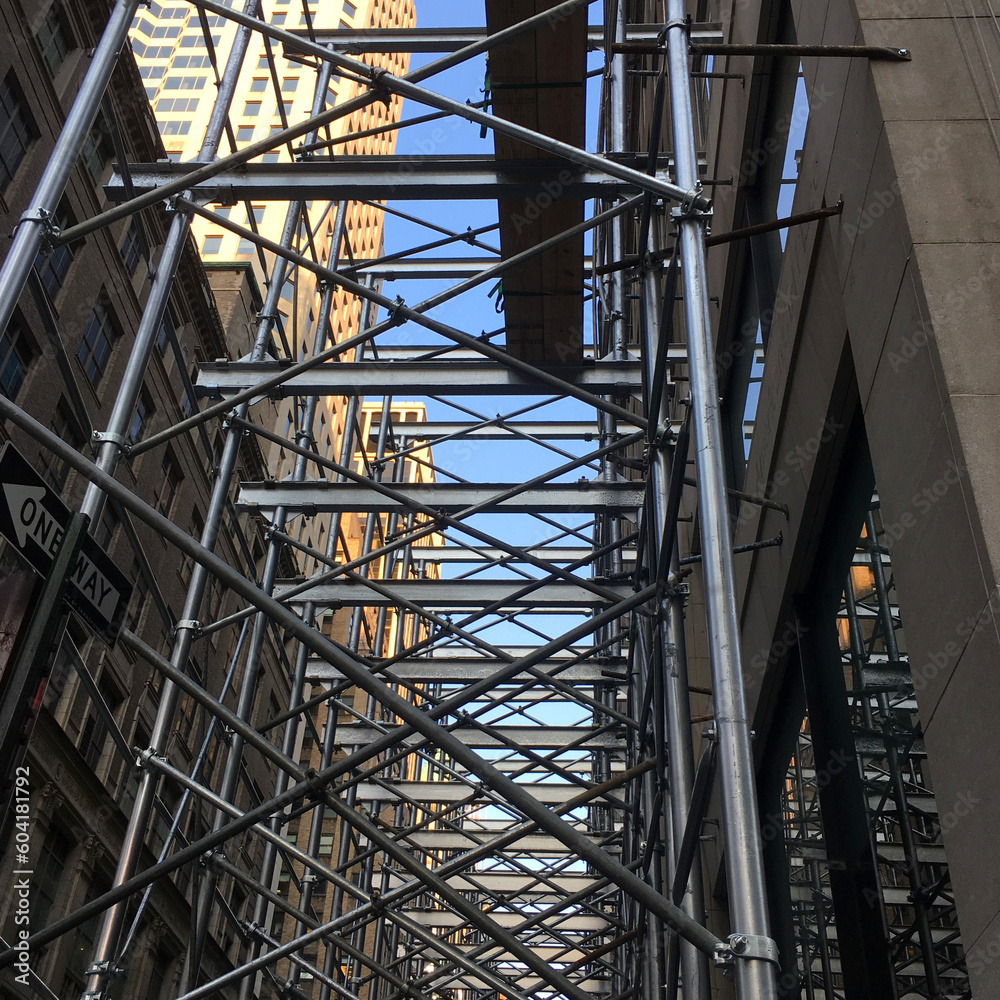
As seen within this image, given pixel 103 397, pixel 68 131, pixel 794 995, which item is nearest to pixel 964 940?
pixel 794 995

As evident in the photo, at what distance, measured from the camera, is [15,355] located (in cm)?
2320

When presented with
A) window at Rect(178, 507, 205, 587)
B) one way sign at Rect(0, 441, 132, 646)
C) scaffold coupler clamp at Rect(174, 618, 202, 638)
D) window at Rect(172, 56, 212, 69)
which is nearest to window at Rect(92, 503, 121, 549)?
window at Rect(178, 507, 205, 587)

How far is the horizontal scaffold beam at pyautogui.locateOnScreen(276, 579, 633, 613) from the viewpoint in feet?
42.2

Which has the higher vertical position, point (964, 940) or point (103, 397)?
point (103, 397)

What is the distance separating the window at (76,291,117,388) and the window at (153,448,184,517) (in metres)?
3.86

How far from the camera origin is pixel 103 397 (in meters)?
28.2

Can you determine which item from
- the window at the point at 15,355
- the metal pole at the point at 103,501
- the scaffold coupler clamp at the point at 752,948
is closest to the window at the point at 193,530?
the window at the point at 15,355

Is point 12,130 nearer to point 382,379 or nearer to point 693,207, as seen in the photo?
point 382,379

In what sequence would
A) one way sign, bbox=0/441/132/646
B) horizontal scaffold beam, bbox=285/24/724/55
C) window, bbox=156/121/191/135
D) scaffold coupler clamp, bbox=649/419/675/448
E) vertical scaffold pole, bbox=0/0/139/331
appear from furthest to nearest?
window, bbox=156/121/191/135
horizontal scaffold beam, bbox=285/24/724/55
scaffold coupler clamp, bbox=649/419/675/448
vertical scaffold pole, bbox=0/0/139/331
one way sign, bbox=0/441/132/646

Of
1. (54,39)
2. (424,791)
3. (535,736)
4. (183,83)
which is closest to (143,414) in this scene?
(54,39)

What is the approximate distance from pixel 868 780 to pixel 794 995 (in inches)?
99.3

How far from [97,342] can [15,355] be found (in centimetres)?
512

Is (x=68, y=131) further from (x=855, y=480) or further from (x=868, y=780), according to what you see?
(x=868, y=780)

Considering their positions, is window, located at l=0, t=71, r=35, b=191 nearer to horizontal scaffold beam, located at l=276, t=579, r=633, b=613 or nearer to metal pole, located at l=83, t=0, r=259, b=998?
horizontal scaffold beam, located at l=276, t=579, r=633, b=613
